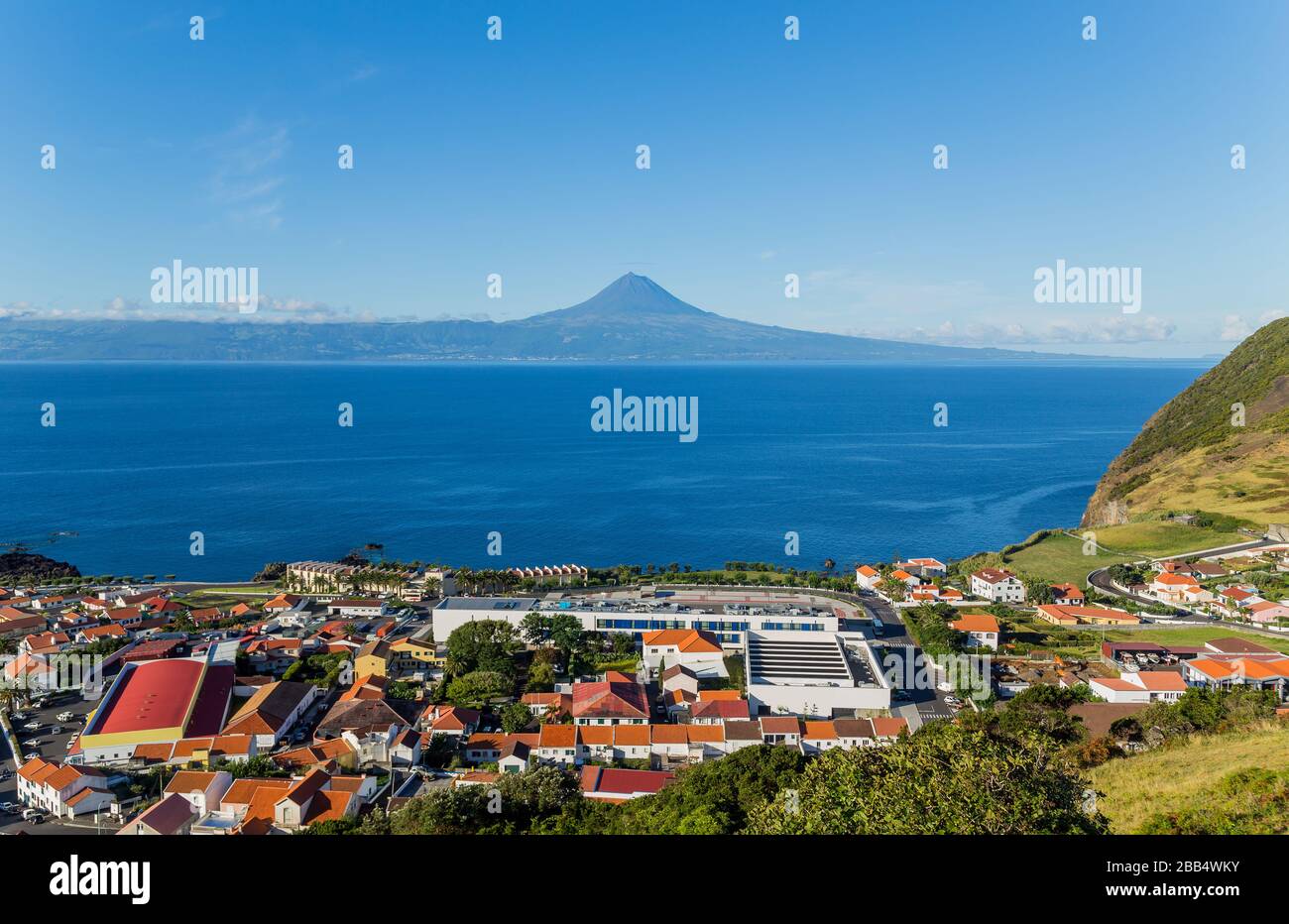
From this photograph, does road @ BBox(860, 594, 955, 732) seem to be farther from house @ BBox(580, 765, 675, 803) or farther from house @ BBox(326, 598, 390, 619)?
house @ BBox(326, 598, 390, 619)

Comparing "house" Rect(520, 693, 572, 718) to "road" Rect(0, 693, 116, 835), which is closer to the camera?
"road" Rect(0, 693, 116, 835)

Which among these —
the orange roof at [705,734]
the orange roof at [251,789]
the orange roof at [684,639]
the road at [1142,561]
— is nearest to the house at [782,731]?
the orange roof at [705,734]

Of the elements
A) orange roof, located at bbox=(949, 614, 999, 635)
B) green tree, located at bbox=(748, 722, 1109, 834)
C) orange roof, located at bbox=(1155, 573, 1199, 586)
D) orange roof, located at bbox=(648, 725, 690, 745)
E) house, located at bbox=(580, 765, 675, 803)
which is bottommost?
orange roof, located at bbox=(648, 725, 690, 745)

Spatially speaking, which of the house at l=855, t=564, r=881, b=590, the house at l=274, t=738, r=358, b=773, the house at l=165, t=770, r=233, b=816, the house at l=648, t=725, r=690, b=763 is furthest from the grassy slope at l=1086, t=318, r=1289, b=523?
the house at l=165, t=770, r=233, b=816

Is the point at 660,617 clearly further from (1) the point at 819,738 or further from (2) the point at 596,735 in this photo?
(1) the point at 819,738

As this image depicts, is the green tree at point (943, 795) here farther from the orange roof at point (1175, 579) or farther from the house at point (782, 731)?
the orange roof at point (1175, 579)
